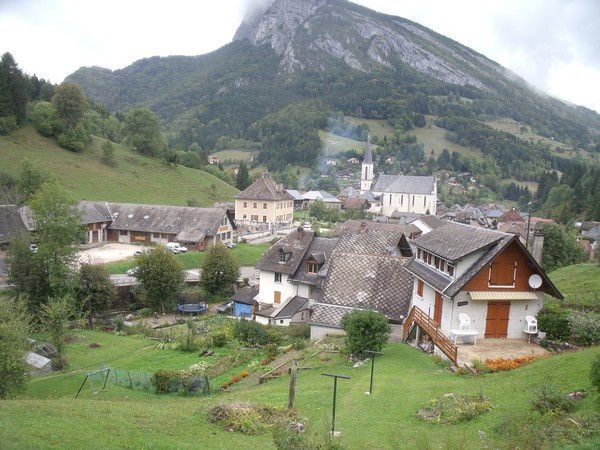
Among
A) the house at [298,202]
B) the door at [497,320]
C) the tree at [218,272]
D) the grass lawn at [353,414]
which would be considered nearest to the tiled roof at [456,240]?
the door at [497,320]

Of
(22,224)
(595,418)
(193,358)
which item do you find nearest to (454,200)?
(22,224)

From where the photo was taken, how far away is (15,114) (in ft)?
279

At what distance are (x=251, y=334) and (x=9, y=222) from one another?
3844 centimetres

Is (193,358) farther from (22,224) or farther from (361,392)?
(22,224)

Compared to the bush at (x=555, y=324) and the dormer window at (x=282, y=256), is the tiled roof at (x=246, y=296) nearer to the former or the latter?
the dormer window at (x=282, y=256)

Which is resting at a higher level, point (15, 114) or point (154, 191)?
point (15, 114)

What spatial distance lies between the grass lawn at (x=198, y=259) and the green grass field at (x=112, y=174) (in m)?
24.1

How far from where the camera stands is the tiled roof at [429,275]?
78.4 ft

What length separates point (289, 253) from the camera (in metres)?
40.7

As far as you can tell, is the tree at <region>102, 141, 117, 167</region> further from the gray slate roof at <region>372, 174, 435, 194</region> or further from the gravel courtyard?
the gray slate roof at <region>372, 174, 435, 194</region>

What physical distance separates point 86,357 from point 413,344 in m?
20.4

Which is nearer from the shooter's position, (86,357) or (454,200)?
(86,357)

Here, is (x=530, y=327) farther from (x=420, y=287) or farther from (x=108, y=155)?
(x=108, y=155)

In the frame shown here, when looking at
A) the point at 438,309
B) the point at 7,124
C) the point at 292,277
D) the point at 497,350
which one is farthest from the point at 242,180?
the point at 497,350
